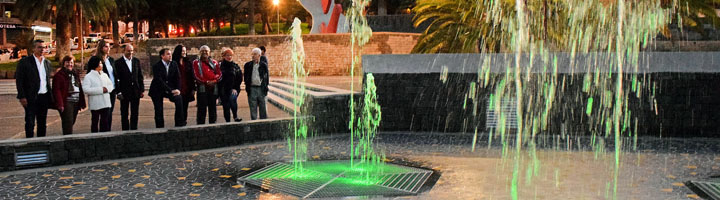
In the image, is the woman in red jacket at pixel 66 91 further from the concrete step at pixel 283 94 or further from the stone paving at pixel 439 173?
the concrete step at pixel 283 94

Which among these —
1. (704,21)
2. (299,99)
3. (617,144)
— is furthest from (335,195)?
(704,21)

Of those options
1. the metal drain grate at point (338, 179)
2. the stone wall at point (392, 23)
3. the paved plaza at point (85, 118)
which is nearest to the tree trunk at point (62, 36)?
the stone wall at point (392, 23)

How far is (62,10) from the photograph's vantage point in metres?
41.9

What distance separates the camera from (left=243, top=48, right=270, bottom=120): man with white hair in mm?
13727

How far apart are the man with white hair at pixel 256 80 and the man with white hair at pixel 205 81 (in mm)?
762

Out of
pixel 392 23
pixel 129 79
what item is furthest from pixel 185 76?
pixel 392 23

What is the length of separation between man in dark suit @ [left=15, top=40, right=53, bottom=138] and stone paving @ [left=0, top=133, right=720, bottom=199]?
4.87 ft

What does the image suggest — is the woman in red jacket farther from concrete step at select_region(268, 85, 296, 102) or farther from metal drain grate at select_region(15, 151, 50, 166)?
concrete step at select_region(268, 85, 296, 102)

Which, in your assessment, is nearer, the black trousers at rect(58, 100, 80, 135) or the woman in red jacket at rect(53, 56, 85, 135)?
the woman in red jacket at rect(53, 56, 85, 135)

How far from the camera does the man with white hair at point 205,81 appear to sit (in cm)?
1298

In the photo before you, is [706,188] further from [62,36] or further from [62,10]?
[62,36]

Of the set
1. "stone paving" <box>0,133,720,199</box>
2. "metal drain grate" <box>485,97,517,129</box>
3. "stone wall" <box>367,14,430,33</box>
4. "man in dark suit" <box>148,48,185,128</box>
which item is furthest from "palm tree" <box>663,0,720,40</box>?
"stone wall" <box>367,14,430,33</box>

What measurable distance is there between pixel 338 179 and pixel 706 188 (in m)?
4.00

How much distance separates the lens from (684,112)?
43.3 ft
